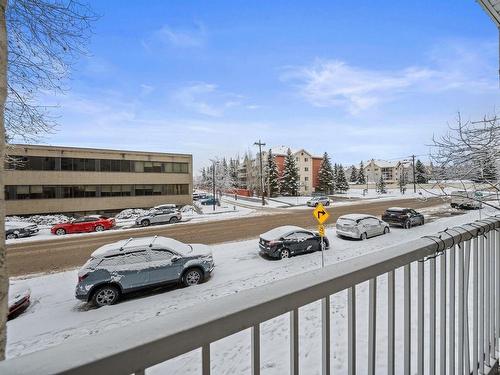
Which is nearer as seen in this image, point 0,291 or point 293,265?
point 0,291

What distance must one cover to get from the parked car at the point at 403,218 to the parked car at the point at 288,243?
27.5 feet

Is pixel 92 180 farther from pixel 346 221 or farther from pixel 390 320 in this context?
pixel 390 320

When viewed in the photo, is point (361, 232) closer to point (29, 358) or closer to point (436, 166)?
point (436, 166)

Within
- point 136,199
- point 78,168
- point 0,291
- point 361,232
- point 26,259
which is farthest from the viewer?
point 136,199

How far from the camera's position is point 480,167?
509 cm

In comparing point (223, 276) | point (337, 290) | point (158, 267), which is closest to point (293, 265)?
point (223, 276)

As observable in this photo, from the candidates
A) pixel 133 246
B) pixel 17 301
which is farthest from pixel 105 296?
pixel 17 301

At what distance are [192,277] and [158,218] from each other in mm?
16230

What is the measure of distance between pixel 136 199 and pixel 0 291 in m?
32.7

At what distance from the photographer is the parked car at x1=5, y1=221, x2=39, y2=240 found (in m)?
19.6

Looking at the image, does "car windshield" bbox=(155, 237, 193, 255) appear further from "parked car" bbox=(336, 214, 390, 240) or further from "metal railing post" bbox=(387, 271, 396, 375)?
"parked car" bbox=(336, 214, 390, 240)

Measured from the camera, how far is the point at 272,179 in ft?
170

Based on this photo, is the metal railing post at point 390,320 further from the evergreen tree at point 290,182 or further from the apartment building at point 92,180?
the evergreen tree at point 290,182

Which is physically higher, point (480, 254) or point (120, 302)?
point (480, 254)
